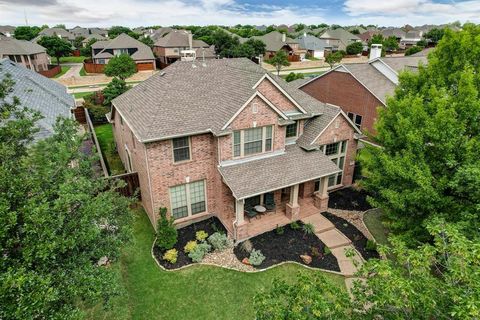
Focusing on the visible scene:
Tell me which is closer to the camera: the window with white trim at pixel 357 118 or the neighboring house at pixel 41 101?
the neighboring house at pixel 41 101

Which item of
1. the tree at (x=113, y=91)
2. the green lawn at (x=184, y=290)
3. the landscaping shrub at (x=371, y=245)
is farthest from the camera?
the tree at (x=113, y=91)

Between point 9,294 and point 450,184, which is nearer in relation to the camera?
point 9,294

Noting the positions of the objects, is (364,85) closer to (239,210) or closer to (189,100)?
(189,100)

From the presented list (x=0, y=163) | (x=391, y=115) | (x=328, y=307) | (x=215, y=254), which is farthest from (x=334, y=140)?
(x=0, y=163)

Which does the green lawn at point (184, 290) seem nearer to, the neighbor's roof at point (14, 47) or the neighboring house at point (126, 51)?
the neighboring house at point (126, 51)

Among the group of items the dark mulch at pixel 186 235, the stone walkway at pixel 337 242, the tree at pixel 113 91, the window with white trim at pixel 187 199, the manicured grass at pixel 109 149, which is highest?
the tree at pixel 113 91

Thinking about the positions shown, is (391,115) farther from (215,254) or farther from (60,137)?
(60,137)

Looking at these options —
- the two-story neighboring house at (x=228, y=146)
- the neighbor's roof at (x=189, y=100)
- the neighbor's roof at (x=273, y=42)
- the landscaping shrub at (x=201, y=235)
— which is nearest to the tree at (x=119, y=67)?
the neighbor's roof at (x=189, y=100)
